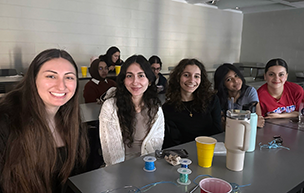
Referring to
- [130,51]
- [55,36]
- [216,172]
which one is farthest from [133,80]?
[130,51]

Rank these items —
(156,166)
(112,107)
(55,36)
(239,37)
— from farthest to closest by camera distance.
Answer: (239,37) < (55,36) < (112,107) < (156,166)

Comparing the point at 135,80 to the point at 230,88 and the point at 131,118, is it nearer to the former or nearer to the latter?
the point at 131,118

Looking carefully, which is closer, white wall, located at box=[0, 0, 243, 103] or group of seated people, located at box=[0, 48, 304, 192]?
group of seated people, located at box=[0, 48, 304, 192]

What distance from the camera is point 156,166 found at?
47.1 inches

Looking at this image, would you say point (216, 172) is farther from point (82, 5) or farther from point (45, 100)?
point (82, 5)

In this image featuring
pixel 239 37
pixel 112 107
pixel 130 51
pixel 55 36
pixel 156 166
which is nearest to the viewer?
pixel 156 166

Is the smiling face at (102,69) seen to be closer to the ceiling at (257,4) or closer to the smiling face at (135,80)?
the smiling face at (135,80)

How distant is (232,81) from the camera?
228 cm

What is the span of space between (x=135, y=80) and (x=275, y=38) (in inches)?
267

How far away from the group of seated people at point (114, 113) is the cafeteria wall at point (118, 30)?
2657 millimetres

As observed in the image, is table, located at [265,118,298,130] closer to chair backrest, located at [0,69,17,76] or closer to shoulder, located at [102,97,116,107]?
shoulder, located at [102,97,116,107]

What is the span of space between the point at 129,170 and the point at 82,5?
4.58 meters

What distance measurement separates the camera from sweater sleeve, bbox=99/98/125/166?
5.42 feet

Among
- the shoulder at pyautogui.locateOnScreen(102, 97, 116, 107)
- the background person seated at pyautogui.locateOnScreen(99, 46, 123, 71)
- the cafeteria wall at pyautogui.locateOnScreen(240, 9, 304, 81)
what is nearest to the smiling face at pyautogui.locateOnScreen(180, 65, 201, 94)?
the shoulder at pyautogui.locateOnScreen(102, 97, 116, 107)
